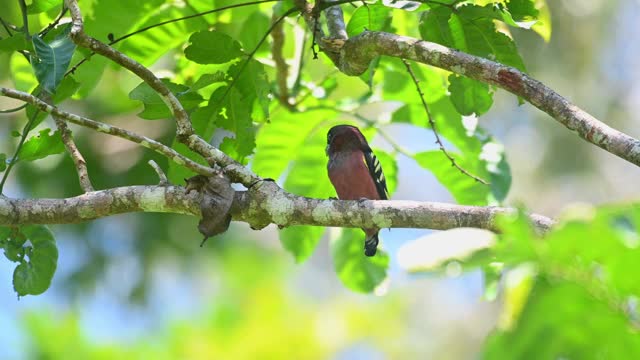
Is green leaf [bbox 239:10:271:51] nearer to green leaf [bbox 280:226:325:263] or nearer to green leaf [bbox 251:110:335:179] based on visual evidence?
green leaf [bbox 251:110:335:179]

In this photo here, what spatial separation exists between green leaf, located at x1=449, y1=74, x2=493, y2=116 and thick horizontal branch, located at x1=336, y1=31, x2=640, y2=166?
0.53 metres

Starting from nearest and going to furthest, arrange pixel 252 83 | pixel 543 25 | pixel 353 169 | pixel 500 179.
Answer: pixel 252 83, pixel 543 25, pixel 500 179, pixel 353 169

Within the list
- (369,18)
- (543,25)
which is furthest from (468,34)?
(543,25)

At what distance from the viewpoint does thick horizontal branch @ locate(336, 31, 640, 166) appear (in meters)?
3.26

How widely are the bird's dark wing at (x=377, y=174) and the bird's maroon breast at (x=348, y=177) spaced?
4 cm

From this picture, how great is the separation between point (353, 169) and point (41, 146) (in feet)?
6.56

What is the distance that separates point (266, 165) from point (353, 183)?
1.76 ft

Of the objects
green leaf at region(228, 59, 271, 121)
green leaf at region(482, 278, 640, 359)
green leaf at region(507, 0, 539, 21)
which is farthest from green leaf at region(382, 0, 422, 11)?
green leaf at region(482, 278, 640, 359)

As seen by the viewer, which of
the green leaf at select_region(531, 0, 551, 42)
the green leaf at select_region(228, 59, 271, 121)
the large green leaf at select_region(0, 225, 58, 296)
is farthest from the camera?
the green leaf at select_region(531, 0, 551, 42)

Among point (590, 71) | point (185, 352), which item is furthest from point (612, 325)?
point (590, 71)

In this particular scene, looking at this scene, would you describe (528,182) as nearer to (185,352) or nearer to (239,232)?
(239,232)

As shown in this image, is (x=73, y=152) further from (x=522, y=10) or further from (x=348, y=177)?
(x=522, y=10)

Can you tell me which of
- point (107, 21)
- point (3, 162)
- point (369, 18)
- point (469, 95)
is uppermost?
point (107, 21)

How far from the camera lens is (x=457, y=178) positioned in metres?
5.26
